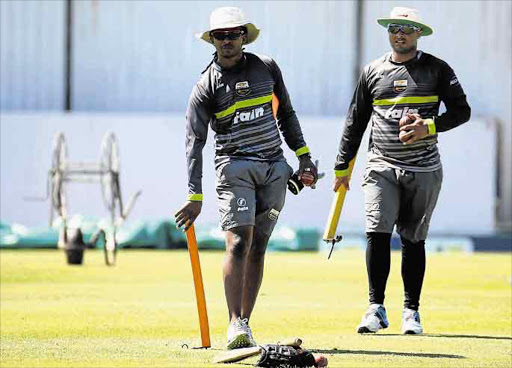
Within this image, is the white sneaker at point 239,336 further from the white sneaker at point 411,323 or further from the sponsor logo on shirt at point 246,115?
the white sneaker at point 411,323

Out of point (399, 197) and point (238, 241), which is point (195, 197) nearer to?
point (238, 241)

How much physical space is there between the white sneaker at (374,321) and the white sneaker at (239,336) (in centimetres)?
166

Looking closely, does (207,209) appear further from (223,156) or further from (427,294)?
(223,156)

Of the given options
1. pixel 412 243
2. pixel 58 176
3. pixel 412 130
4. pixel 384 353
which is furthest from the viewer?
pixel 58 176

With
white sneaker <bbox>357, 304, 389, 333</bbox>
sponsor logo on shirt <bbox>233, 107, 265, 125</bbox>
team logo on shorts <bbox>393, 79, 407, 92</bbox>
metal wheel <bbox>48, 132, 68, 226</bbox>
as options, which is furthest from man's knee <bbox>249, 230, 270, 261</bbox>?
metal wheel <bbox>48, 132, 68, 226</bbox>

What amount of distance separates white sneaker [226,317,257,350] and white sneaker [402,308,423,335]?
186 cm

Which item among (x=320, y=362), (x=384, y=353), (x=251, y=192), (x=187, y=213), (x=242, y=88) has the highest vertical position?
(x=242, y=88)

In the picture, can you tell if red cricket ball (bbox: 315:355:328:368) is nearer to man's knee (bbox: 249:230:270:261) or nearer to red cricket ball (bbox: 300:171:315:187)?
man's knee (bbox: 249:230:270:261)

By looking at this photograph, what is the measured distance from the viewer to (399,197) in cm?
980

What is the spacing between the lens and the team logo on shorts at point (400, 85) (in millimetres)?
9570

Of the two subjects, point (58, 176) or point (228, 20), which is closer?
point (228, 20)

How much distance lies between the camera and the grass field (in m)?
7.95

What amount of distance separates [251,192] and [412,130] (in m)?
1.45

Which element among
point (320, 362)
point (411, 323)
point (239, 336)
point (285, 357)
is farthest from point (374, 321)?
point (285, 357)
